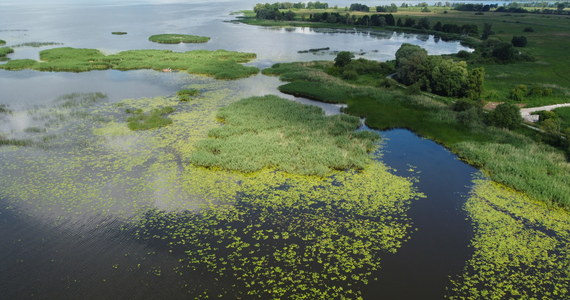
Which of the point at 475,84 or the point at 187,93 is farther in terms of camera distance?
the point at 187,93

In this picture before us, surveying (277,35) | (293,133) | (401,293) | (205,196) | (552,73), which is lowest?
(401,293)

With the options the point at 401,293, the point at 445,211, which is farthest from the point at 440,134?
the point at 401,293

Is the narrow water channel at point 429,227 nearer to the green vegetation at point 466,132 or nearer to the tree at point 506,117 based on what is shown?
the green vegetation at point 466,132

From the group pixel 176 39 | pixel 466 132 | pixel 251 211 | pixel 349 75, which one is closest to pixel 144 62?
pixel 176 39

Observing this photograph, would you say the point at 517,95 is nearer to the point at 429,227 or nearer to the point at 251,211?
the point at 429,227

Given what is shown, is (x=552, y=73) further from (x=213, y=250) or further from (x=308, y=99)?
(x=213, y=250)

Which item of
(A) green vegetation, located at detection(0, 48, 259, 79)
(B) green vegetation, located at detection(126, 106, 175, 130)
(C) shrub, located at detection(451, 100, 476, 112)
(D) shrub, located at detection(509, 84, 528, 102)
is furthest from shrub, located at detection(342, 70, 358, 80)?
(B) green vegetation, located at detection(126, 106, 175, 130)
